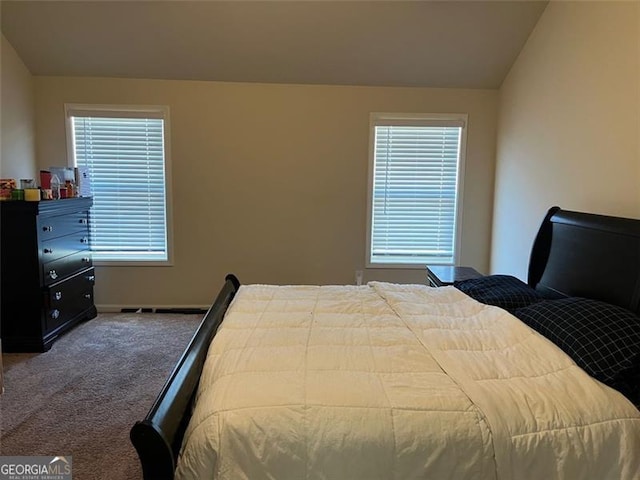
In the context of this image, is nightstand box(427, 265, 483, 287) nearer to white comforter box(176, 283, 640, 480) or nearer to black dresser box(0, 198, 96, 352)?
white comforter box(176, 283, 640, 480)

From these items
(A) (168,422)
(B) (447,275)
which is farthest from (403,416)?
(B) (447,275)

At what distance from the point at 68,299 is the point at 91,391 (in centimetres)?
119

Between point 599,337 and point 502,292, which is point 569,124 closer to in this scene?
point 502,292

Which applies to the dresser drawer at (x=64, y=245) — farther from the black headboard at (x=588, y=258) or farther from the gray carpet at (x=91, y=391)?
the black headboard at (x=588, y=258)

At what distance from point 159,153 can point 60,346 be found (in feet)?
6.20

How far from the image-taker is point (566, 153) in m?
3.03

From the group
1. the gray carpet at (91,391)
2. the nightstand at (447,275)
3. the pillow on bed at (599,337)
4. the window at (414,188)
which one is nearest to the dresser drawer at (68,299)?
the gray carpet at (91,391)

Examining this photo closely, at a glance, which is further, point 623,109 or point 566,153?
point 566,153

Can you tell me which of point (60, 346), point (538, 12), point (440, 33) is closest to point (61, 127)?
point (60, 346)

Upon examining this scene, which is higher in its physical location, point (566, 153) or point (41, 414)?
point (566, 153)

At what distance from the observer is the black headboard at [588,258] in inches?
79.6

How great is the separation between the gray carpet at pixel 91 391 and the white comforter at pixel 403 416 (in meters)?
0.93

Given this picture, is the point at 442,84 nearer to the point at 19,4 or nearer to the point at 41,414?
the point at 19,4

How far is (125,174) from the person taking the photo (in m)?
4.18
